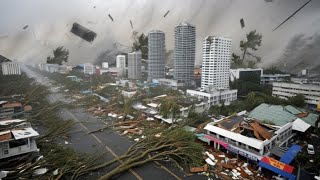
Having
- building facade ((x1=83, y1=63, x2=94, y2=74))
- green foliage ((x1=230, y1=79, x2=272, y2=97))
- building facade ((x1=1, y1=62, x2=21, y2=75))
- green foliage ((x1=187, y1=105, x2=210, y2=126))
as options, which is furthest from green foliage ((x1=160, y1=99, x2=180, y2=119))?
building facade ((x1=83, y1=63, x2=94, y2=74))

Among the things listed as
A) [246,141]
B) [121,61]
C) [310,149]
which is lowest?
[310,149]

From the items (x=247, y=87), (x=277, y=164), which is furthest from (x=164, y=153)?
(x=247, y=87)

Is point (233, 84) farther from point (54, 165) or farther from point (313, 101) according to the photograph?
point (54, 165)

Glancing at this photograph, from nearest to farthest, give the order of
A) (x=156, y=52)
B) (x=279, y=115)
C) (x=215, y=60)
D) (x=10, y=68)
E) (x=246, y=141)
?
(x=246, y=141) < (x=279, y=115) < (x=10, y=68) < (x=215, y=60) < (x=156, y=52)

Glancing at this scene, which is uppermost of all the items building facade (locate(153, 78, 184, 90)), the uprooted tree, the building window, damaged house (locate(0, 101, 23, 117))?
building facade (locate(153, 78, 184, 90))

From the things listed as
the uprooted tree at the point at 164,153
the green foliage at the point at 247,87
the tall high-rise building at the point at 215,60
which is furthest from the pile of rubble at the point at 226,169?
the green foliage at the point at 247,87

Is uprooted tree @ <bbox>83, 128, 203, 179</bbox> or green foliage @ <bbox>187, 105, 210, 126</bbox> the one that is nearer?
uprooted tree @ <bbox>83, 128, 203, 179</bbox>

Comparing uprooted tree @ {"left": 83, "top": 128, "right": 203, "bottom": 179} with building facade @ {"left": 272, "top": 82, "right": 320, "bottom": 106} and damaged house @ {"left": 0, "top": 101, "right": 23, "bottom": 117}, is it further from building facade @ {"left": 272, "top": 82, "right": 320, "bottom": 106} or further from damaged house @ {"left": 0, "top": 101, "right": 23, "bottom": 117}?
building facade @ {"left": 272, "top": 82, "right": 320, "bottom": 106}

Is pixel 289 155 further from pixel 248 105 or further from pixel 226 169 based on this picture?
pixel 248 105
